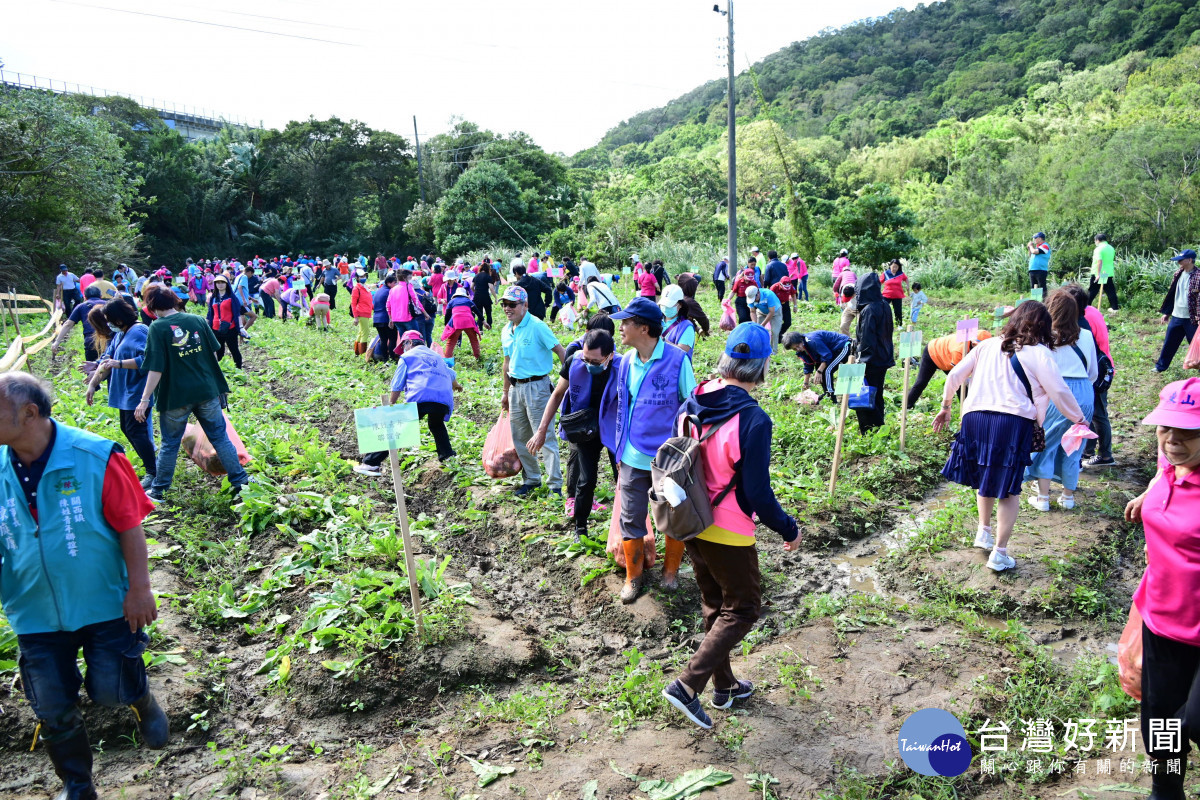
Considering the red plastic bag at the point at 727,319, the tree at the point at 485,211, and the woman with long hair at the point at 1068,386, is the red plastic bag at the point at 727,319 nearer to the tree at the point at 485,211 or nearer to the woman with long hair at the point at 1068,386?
the woman with long hair at the point at 1068,386

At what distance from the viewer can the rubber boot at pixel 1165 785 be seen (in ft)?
9.00

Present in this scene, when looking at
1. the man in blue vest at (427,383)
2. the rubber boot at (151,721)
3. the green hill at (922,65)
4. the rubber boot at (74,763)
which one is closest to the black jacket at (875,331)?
the man in blue vest at (427,383)

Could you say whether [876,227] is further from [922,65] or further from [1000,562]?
[922,65]

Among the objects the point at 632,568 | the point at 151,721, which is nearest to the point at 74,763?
the point at 151,721

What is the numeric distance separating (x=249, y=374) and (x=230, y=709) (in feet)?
34.2

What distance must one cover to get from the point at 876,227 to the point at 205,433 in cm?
2282

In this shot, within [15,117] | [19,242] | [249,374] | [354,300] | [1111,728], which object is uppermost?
[15,117]

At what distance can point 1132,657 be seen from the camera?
2.91 m

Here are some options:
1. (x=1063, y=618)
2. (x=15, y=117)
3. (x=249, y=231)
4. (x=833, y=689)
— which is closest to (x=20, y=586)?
(x=833, y=689)

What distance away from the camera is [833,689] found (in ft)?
12.7

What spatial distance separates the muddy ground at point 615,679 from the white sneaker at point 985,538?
8.2 inches

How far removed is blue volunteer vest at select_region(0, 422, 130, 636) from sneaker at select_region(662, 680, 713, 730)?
8.51 ft

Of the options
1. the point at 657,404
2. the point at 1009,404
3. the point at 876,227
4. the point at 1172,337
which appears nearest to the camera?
the point at 657,404

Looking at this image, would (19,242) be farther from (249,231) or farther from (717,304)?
(717,304)
